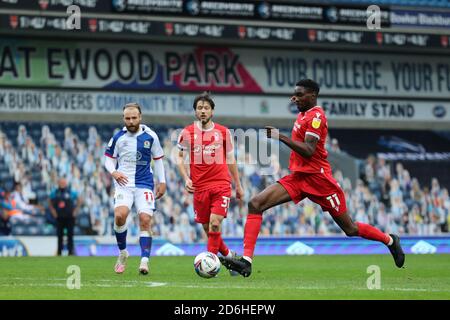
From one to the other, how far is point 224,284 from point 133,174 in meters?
3.12

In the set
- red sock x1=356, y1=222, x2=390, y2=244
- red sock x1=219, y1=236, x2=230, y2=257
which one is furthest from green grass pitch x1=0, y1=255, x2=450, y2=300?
red sock x1=356, y1=222, x2=390, y2=244

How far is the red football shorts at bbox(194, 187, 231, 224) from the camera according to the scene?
13672 millimetres

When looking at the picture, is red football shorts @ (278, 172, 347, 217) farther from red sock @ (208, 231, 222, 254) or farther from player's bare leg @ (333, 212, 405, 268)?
red sock @ (208, 231, 222, 254)

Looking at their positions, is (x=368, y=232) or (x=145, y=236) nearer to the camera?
(x=368, y=232)

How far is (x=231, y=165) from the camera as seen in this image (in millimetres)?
14086

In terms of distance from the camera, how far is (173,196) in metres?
28.5

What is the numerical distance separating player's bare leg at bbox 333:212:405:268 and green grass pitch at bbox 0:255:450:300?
37cm

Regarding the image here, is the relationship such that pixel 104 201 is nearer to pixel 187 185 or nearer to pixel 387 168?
pixel 387 168

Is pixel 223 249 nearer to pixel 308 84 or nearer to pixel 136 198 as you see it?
pixel 136 198

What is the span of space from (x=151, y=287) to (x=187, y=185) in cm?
303

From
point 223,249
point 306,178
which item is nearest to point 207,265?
point 306,178

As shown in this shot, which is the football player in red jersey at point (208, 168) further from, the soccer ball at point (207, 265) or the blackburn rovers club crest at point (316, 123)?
the blackburn rovers club crest at point (316, 123)

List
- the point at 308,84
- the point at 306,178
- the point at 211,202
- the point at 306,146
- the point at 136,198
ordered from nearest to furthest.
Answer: the point at 306,146 < the point at 308,84 < the point at 306,178 < the point at 211,202 < the point at 136,198
